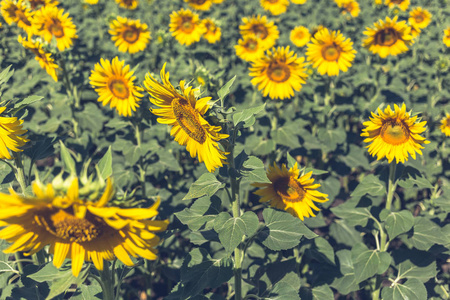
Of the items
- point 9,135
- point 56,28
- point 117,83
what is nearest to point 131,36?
point 56,28

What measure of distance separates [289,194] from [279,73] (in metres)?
1.63

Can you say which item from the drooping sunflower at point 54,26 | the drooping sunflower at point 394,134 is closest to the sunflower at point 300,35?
the drooping sunflower at point 54,26

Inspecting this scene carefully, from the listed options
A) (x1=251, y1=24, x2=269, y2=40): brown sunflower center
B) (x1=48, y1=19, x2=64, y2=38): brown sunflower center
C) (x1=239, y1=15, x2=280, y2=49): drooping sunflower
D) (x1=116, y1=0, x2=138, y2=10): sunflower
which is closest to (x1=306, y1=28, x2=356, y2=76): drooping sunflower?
(x1=239, y1=15, x2=280, y2=49): drooping sunflower

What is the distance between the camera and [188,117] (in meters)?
2.11

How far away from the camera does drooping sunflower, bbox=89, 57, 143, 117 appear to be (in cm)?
353

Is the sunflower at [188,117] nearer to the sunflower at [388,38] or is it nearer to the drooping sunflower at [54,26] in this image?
the drooping sunflower at [54,26]

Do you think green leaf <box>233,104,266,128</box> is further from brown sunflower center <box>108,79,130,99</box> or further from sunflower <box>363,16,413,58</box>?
sunflower <box>363,16,413,58</box>

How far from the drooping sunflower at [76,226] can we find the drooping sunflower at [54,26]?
11.3 feet

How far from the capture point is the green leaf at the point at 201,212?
2.32 metres

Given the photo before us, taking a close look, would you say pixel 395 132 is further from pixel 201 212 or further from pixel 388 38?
pixel 388 38

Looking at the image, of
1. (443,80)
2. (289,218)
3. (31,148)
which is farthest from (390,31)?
(31,148)

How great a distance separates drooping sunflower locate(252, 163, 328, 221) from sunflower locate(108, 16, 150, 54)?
11.2 feet

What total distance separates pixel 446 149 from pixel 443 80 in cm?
186

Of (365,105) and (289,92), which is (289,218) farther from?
(365,105)
